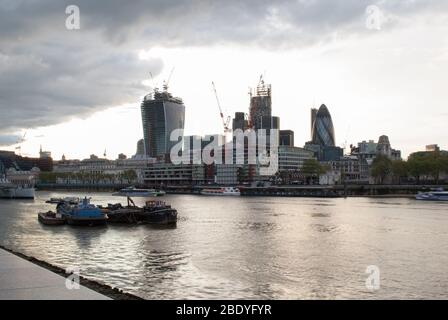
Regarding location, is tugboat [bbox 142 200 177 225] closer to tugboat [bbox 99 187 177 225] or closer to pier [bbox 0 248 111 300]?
tugboat [bbox 99 187 177 225]

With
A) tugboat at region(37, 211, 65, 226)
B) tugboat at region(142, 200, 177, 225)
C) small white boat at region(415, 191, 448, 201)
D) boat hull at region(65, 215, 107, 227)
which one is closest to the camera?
boat hull at region(65, 215, 107, 227)

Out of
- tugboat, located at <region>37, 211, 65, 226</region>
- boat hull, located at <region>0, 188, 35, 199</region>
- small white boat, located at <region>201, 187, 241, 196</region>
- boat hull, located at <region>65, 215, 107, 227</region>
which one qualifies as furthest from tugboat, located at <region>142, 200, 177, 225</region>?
small white boat, located at <region>201, 187, 241, 196</region>

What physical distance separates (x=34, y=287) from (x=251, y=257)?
76.3 ft

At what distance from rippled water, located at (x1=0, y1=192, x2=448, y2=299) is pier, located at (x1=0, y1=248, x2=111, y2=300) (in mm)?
7185

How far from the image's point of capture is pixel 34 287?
15.4 metres

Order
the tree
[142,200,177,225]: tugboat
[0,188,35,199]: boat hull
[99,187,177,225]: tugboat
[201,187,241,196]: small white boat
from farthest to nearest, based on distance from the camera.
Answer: [201,187,241,196]: small white boat, the tree, [0,188,35,199]: boat hull, [99,187,177,225]: tugboat, [142,200,177,225]: tugboat

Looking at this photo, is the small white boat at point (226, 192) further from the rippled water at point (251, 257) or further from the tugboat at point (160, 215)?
the rippled water at point (251, 257)

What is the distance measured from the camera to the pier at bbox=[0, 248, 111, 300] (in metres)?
14.2

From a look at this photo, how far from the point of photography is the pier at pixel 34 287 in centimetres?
1416

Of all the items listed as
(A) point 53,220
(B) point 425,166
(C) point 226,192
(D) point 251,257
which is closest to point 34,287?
(D) point 251,257

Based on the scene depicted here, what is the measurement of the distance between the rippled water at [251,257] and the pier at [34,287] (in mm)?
7185

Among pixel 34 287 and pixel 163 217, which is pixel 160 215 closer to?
pixel 163 217

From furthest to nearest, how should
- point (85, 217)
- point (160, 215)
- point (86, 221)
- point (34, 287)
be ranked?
point (160, 215), point (85, 217), point (86, 221), point (34, 287)
